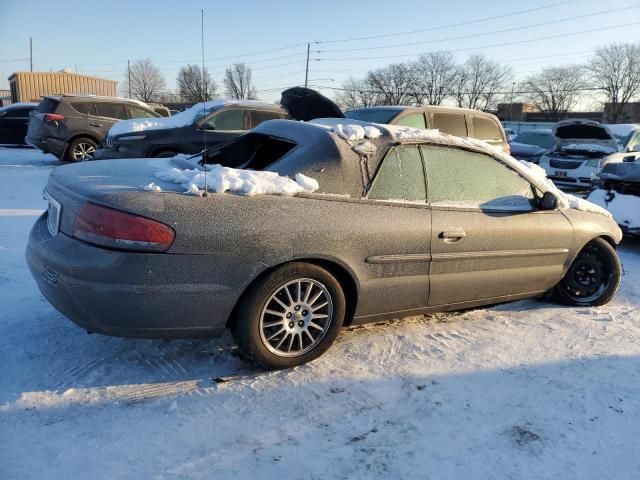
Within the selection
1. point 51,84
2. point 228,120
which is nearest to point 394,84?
point 51,84

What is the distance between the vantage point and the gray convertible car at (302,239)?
8.62 ft

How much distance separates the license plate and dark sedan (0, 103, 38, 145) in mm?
15271

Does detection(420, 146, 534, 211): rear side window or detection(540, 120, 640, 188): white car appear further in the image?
detection(540, 120, 640, 188): white car

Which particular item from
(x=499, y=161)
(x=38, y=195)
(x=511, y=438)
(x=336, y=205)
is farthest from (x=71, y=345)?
(x=38, y=195)

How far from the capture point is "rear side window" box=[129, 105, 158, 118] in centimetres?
1280

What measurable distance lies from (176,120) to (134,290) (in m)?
7.72

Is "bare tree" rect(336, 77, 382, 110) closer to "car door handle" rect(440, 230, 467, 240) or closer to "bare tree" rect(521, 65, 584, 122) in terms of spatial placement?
"bare tree" rect(521, 65, 584, 122)

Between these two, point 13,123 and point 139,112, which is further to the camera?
point 13,123

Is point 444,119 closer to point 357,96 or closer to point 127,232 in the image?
point 127,232

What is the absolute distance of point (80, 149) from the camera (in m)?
11.9

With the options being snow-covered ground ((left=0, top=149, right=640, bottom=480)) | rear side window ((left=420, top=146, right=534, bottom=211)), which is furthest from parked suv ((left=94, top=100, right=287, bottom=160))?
rear side window ((left=420, top=146, right=534, bottom=211))

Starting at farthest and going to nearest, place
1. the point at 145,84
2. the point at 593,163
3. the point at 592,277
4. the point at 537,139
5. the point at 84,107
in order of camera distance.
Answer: the point at 145,84
the point at 537,139
the point at 84,107
the point at 593,163
the point at 592,277

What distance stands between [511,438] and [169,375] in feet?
6.06

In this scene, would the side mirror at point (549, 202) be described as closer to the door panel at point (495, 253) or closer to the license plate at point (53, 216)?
the door panel at point (495, 253)
